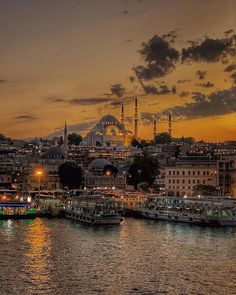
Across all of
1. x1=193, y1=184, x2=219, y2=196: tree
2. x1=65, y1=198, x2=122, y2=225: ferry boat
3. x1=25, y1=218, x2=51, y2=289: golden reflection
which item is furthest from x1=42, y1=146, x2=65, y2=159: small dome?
x1=25, y1=218, x2=51, y2=289: golden reflection

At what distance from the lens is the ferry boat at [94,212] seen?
1204 inches

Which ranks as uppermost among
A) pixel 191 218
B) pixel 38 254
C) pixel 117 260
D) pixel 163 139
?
pixel 163 139

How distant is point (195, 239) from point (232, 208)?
7465 mm

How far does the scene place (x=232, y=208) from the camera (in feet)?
104

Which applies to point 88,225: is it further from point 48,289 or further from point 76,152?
point 76,152

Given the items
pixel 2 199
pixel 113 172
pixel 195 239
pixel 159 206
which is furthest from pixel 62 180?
pixel 195 239

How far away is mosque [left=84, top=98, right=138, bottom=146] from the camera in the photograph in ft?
389

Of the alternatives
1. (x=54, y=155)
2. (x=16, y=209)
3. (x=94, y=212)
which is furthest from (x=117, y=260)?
(x=54, y=155)

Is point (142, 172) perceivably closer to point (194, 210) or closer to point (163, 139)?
point (194, 210)

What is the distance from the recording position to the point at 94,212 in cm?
3200

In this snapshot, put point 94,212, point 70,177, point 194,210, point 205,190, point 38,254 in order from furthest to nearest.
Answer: point 70,177, point 205,190, point 194,210, point 94,212, point 38,254

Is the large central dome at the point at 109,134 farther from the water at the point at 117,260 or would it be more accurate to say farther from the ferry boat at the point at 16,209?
the water at the point at 117,260

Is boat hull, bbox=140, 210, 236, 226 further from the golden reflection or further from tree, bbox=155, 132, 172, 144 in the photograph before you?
tree, bbox=155, 132, 172, 144

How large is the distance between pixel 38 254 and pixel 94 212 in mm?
11699
